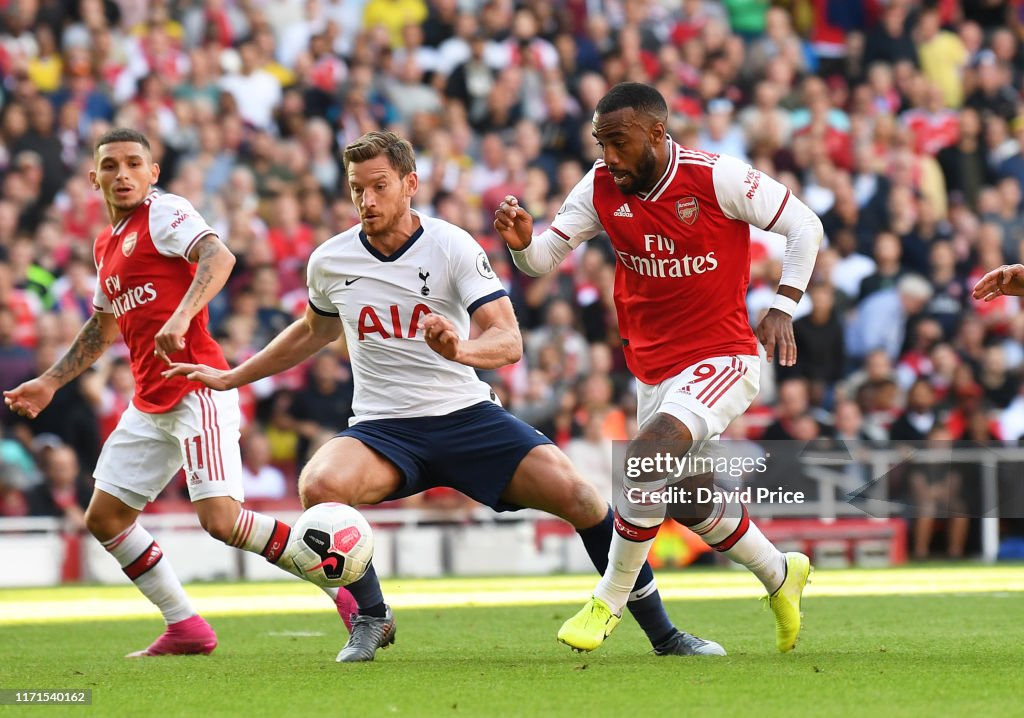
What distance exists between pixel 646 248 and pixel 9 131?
1091 centimetres

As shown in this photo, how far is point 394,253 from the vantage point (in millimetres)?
7848

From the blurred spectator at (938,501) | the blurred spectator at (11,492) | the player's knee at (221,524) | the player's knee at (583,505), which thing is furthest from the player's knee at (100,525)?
the blurred spectator at (938,501)

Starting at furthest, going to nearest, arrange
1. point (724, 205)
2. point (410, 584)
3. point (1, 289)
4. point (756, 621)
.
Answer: point (1, 289) < point (410, 584) < point (756, 621) < point (724, 205)

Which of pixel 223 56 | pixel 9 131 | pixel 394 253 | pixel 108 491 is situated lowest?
pixel 108 491

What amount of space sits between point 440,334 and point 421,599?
599 centimetres

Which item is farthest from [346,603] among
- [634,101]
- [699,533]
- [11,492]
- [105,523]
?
[11,492]

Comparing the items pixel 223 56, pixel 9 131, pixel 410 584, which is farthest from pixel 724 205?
pixel 223 56

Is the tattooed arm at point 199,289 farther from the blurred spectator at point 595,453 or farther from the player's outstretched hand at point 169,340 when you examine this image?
the blurred spectator at point 595,453

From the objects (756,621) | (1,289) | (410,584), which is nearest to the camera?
(756,621)

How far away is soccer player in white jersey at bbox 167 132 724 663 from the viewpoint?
7.67m

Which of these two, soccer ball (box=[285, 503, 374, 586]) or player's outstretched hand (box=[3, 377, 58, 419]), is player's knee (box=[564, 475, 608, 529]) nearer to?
soccer ball (box=[285, 503, 374, 586])

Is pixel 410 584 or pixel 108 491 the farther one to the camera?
pixel 410 584

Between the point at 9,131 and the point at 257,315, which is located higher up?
the point at 9,131

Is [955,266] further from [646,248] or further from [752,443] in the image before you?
[646,248]
